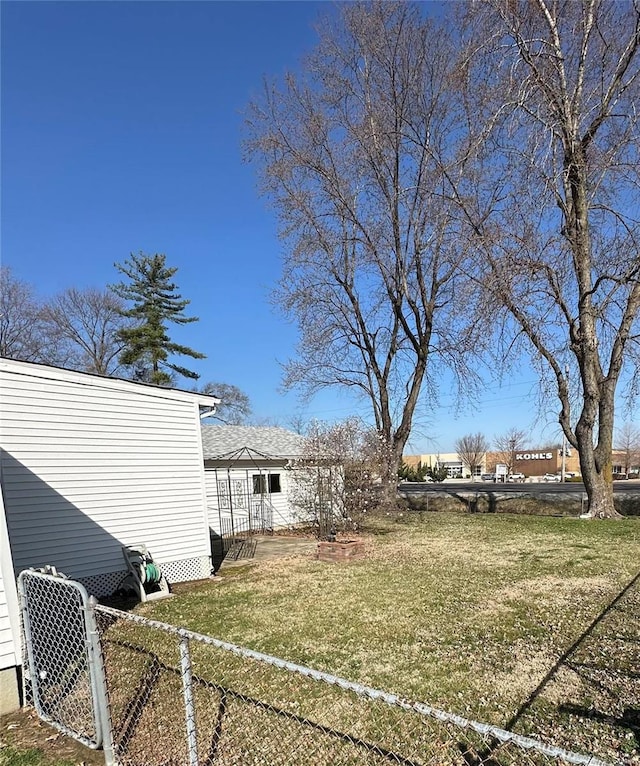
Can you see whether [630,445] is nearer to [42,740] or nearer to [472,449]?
[472,449]

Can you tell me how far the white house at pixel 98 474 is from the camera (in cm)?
616

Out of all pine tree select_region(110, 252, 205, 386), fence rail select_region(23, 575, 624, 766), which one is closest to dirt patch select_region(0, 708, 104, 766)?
fence rail select_region(23, 575, 624, 766)

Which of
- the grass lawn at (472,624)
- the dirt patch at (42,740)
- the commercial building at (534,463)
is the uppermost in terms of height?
the dirt patch at (42,740)

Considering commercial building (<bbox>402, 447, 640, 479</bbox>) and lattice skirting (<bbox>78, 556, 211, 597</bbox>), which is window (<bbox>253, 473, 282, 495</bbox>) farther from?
commercial building (<bbox>402, 447, 640, 479</bbox>)

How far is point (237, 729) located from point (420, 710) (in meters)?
2.05

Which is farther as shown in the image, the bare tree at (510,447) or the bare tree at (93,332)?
the bare tree at (510,447)

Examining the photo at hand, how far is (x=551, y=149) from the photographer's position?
10703 mm

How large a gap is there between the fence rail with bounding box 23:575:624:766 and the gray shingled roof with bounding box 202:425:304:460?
10.5 metres

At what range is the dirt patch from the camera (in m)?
2.90

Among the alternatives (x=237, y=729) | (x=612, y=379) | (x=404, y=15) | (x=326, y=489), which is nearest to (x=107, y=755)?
(x=237, y=729)

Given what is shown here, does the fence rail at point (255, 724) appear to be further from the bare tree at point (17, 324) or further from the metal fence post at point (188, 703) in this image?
the bare tree at point (17, 324)

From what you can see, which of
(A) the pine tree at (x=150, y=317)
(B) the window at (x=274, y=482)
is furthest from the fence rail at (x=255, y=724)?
(A) the pine tree at (x=150, y=317)

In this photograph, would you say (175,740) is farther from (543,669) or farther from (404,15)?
(404,15)

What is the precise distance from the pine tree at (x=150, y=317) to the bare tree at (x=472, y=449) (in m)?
43.9
